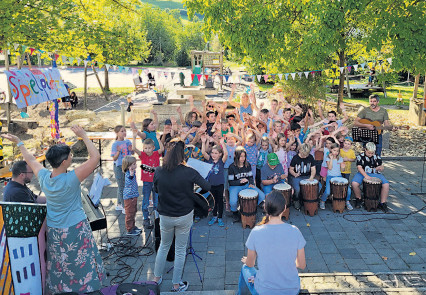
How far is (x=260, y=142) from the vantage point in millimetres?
8023

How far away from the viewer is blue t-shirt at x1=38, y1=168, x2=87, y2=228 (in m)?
4.23

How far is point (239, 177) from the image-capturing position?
23.8 ft

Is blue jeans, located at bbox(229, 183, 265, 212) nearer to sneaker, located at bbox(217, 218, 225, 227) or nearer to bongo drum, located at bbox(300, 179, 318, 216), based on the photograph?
sneaker, located at bbox(217, 218, 225, 227)

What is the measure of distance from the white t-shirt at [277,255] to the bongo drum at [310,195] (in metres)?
3.83

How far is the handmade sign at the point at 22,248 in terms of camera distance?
4.18 meters

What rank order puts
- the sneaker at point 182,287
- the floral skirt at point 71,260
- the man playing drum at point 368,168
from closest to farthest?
the floral skirt at point 71,260 → the sneaker at point 182,287 → the man playing drum at point 368,168

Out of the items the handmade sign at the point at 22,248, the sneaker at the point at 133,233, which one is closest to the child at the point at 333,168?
the sneaker at the point at 133,233

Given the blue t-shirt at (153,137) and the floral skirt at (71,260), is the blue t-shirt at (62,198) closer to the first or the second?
the floral skirt at (71,260)

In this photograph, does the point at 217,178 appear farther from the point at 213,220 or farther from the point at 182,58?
the point at 182,58

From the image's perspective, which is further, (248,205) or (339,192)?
(339,192)

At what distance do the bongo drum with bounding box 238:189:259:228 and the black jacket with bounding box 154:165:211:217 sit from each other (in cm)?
219

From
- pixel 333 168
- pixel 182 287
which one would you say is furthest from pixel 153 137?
pixel 333 168

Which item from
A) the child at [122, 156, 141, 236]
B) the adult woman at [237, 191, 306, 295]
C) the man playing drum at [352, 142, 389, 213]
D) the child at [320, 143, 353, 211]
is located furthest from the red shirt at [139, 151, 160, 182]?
the man playing drum at [352, 142, 389, 213]

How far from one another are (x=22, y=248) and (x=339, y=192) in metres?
5.60
